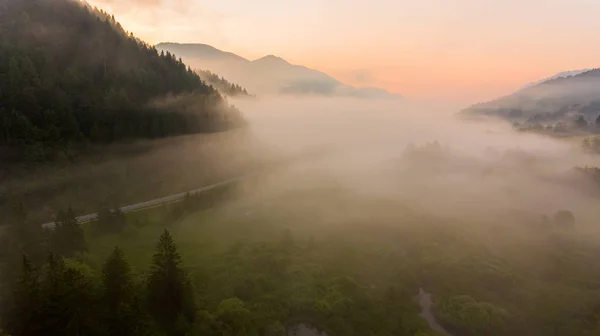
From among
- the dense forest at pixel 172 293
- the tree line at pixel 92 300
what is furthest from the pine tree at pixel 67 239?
the tree line at pixel 92 300

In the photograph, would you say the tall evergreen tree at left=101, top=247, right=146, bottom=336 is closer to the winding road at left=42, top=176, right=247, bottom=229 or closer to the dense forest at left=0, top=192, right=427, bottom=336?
the dense forest at left=0, top=192, right=427, bottom=336

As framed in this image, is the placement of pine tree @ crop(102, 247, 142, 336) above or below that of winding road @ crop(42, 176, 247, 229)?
above

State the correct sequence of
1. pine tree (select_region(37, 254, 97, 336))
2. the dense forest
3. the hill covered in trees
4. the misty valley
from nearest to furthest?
pine tree (select_region(37, 254, 97, 336)), the dense forest, the misty valley, the hill covered in trees

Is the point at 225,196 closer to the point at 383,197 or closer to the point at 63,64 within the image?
the point at 383,197

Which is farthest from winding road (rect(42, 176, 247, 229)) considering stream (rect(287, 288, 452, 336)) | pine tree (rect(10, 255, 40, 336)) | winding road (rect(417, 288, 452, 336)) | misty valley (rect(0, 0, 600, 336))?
winding road (rect(417, 288, 452, 336))

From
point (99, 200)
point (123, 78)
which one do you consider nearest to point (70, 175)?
point (99, 200)

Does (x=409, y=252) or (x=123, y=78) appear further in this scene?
(x=123, y=78)

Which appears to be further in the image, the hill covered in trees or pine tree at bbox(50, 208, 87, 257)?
the hill covered in trees
